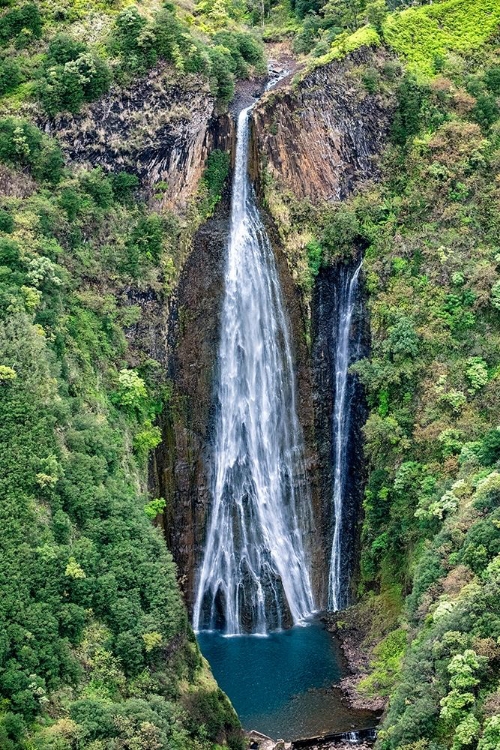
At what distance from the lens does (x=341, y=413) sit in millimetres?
39000

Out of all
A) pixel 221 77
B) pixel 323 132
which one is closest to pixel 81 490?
pixel 221 77

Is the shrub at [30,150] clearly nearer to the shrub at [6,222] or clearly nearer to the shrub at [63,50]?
the shrub at [6,222]

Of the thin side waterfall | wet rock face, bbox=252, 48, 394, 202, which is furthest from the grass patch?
the thin side waterfall

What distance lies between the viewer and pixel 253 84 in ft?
137

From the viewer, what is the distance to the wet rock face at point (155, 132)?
3603 centimetres

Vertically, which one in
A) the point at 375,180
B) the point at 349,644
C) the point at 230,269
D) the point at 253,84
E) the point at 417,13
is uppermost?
the point at 417,13

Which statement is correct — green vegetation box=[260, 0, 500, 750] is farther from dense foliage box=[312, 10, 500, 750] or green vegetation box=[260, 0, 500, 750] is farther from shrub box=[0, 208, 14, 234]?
shrub box=[0, 208, 14, 234]

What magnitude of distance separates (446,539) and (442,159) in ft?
55.2

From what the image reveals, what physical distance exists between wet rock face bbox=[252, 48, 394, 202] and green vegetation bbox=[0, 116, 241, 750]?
19.6ft

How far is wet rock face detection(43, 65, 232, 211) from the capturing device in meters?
36.0

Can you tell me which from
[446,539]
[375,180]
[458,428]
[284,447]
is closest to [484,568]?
Answer: [446,539]

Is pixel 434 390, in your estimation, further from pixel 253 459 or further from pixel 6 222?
pixel 6 222

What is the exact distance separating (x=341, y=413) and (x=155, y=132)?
486 inches

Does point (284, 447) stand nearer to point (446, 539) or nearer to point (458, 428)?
point (458, 428)
